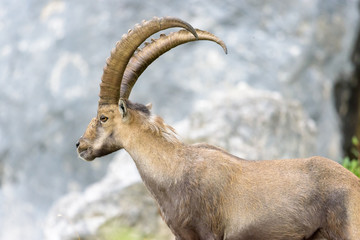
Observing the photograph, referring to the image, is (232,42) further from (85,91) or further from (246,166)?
(246,166)

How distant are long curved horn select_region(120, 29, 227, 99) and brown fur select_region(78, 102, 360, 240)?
331mm

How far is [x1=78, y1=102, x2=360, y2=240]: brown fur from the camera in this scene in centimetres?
539

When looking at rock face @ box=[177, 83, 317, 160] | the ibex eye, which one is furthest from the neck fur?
rock face @ box=[177, 83, 317, 160]

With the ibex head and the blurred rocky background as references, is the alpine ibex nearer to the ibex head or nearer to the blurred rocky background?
the ibex head

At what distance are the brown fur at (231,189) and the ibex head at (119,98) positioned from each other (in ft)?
0.04

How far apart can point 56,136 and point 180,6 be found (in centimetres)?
382

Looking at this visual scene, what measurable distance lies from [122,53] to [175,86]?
5.92m

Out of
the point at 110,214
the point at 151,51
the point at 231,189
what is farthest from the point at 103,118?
the point at 110,214

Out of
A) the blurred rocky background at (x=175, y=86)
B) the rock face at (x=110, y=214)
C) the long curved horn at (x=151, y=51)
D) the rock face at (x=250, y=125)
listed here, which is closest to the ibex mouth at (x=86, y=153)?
the long curved horn at (x=151, y=51)

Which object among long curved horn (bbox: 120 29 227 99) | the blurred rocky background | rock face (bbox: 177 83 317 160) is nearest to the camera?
long curved horn (bbox: 120 29 227 99)

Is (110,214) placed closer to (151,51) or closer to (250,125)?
(250,125)

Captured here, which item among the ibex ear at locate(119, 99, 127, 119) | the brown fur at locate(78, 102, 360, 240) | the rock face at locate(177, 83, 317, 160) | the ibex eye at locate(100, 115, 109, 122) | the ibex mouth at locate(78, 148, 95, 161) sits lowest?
the rock face at locate(177, 83, 317, 160)

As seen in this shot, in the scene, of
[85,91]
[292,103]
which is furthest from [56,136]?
[292,103]

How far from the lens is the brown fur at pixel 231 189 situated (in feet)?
17.7
